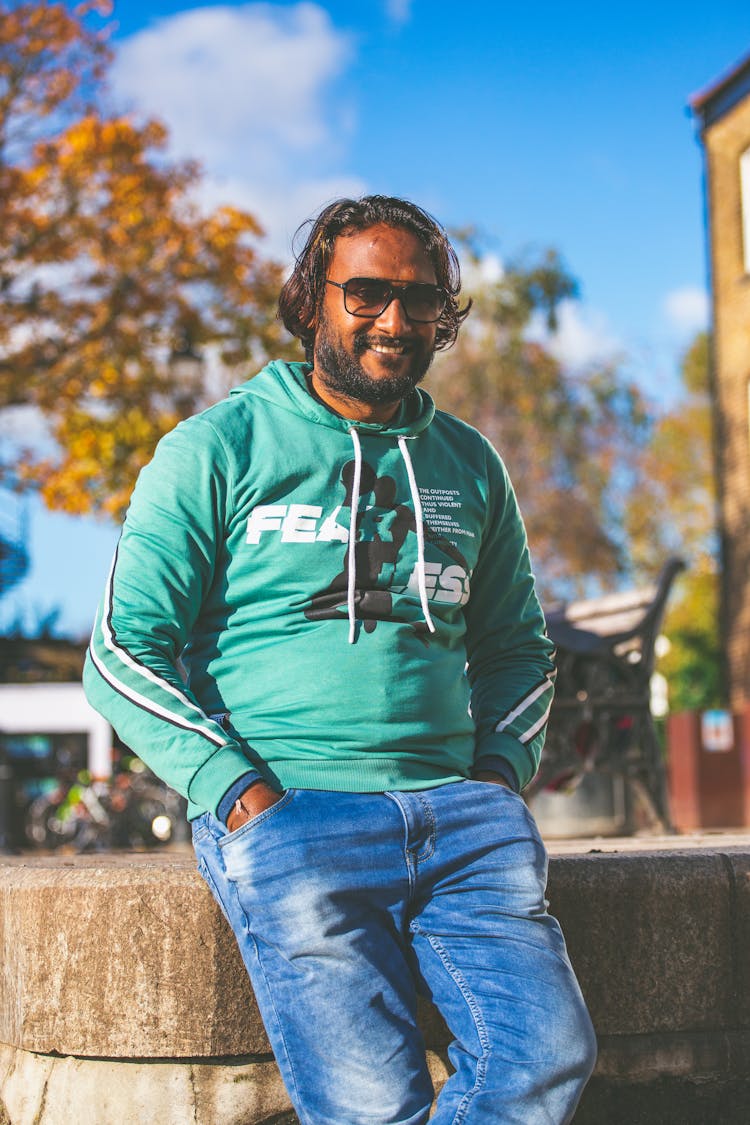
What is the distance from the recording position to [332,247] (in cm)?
294

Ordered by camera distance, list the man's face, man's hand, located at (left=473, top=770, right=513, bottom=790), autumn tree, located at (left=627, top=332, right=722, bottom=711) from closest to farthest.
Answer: man's hand, located at (left=473, top=770, right=513, bottom=790) < the man's face < autumn tree, located at (left=627, top=332, right=722, bottom=711)

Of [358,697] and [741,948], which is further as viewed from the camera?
[741,948]

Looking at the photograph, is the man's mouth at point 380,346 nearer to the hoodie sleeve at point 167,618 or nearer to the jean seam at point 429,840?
the hoodie sleeve at point 167,618

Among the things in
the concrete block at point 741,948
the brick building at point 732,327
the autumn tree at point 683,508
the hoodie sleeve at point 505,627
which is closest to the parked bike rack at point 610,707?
the concrete block at point 741,948

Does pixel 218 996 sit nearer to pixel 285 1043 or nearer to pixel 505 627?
pixel 285 1043

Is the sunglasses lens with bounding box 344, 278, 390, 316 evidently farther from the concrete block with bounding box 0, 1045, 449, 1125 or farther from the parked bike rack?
the parked bike rack

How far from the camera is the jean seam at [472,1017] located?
91.7 inches

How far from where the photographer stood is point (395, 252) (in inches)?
113

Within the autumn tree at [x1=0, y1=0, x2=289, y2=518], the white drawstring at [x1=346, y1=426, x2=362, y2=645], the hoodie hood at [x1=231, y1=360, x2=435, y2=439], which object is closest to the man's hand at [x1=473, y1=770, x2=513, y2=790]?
the white drawstring at [x1=346, y1=426, x2=362, y2=645]

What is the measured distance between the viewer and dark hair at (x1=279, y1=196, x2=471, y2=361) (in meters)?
2.94

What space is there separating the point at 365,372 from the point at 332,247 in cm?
29

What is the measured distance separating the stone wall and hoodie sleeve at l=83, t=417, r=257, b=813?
480mm

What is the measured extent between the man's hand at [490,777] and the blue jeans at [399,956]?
179mm

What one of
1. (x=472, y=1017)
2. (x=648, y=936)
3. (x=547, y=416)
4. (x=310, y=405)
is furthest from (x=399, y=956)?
(x=547, y=416)
